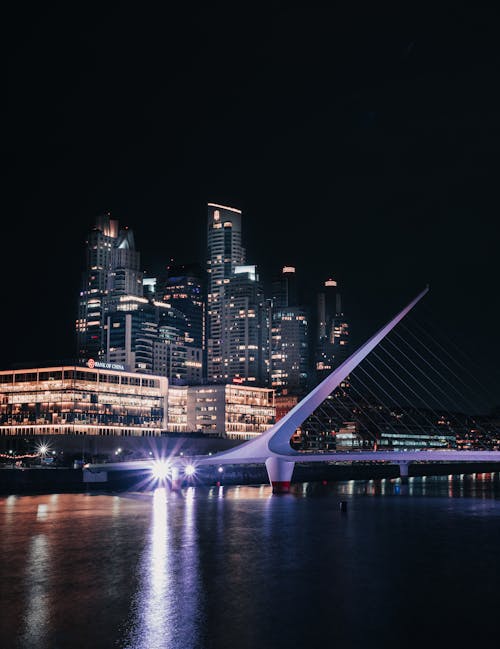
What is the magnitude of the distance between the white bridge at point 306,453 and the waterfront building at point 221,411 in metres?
66.0

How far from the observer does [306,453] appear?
187 feet

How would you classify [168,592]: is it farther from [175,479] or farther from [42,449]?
[42,449]

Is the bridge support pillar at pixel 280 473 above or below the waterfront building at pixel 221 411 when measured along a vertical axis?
below

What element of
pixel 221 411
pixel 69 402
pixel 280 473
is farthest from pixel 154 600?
pixel 221 411

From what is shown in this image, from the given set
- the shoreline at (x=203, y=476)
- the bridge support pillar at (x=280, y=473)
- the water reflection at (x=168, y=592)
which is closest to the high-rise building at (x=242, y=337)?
the shoreline at (x=203, y=476)

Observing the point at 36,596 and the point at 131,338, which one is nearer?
the point at 36,596

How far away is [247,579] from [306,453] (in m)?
33.4

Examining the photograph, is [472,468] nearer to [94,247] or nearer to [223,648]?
[94,247]

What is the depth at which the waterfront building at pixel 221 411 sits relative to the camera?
132375 millimetres

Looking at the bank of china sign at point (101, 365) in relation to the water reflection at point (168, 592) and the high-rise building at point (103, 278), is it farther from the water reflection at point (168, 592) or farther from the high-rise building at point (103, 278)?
the water reflection at point (168, 592)

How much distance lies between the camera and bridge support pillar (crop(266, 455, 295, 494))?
58.9 meters

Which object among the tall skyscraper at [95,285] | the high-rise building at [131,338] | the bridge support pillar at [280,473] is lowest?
the bridge support pillar at [280,473]

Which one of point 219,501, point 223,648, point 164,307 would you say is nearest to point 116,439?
point 219,501

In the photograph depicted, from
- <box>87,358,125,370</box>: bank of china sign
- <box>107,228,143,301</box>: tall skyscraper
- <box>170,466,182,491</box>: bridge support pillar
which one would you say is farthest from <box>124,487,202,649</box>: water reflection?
<box>107,228,143,301</box>: tall skyscraper
